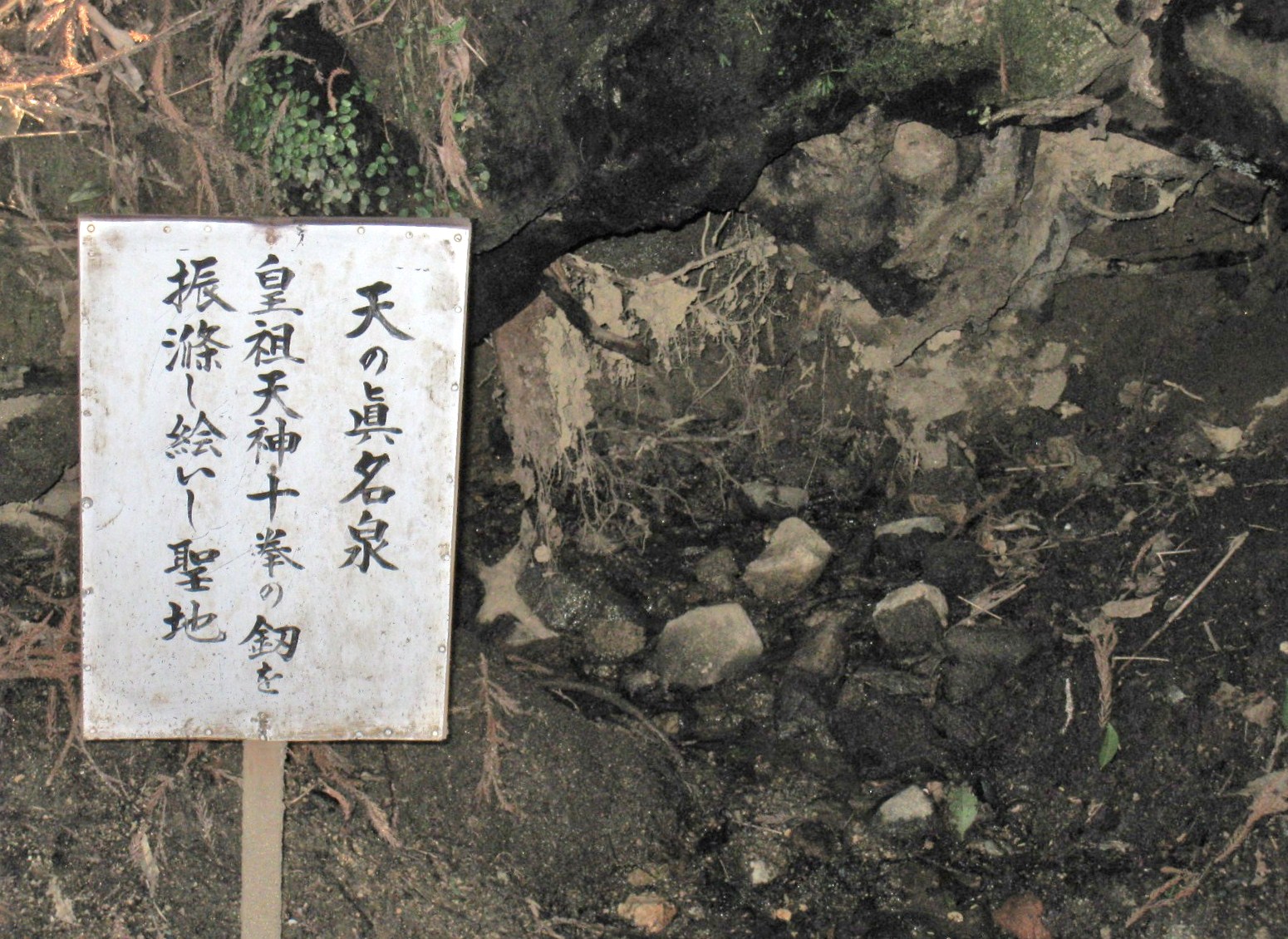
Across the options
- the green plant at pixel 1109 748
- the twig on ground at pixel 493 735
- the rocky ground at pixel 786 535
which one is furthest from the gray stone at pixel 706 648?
the green plant at pixel 1109 748

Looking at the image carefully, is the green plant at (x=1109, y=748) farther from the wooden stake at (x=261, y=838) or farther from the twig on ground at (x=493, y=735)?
the wooden stake at (x=261, y=838)

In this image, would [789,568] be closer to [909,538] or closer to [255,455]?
[909,538]

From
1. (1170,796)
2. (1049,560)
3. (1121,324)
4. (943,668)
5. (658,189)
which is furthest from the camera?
(1121,324)

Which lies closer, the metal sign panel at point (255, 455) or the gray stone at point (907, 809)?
the metal sign panel at point (255, 455)

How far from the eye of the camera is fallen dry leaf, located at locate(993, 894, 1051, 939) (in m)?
2.35

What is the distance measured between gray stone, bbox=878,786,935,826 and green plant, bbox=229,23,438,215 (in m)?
1.71

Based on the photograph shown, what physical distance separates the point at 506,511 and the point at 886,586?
1.16 metres

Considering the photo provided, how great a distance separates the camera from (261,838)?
7.11ft

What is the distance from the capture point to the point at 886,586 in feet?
10.7

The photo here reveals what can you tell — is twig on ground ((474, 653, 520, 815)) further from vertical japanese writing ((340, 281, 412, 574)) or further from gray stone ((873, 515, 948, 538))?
gray stone ((873, 515, 948, 538))

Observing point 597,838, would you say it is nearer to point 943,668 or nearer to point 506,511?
point 943,668

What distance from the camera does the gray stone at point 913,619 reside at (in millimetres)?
3033

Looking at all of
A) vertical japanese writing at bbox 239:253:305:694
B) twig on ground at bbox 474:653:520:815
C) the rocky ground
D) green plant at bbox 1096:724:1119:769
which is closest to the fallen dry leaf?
the rocky ground

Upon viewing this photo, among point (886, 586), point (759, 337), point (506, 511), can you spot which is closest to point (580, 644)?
point (506, 511)
